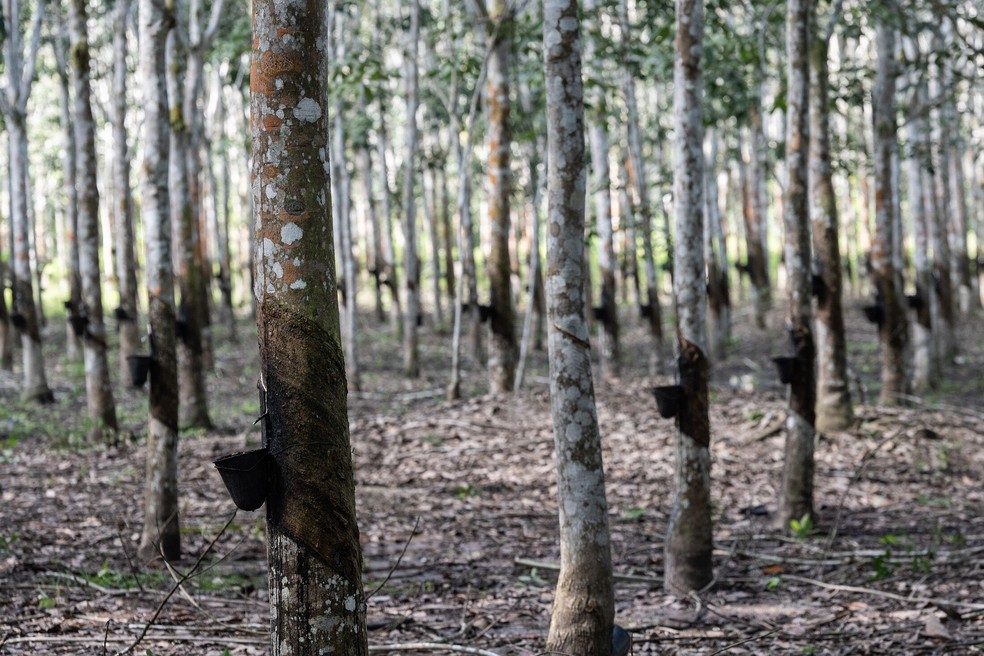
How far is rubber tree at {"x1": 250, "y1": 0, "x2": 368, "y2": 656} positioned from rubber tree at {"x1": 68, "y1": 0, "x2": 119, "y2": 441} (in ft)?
26.1

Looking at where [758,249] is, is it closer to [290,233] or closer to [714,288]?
[714,288]

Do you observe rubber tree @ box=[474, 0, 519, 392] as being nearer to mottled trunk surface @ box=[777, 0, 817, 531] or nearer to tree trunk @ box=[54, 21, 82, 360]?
mottled trunk surface @ box=[777, 0, 817, 531]

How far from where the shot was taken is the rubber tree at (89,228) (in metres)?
10.5

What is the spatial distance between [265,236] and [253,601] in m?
3.05

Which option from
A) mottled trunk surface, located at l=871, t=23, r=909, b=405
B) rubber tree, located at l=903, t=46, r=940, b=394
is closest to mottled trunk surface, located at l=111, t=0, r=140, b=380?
mottled trunk surface, located at l=871, t=23, r=909, b=405

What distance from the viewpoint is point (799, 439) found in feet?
23.4

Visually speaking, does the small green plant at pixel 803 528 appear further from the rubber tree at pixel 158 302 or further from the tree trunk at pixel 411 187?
the tree trunk at pixel 411 187

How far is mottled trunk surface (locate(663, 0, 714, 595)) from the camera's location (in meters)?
5.86

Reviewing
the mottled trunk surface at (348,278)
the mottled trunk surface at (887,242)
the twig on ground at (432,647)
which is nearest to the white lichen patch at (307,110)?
the twig on ground at (432,647)

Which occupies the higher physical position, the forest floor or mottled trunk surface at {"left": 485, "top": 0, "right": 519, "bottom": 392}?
mottled trunk surface at {"left": 485, "top": 0, "right": 519, "bottom": 392}

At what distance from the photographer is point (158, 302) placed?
6469 millimetres

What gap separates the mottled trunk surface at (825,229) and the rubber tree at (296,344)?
21.1 feet

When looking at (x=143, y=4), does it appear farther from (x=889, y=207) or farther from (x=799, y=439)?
(x=889, y=207)

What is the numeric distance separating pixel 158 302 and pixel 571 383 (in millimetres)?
3163
